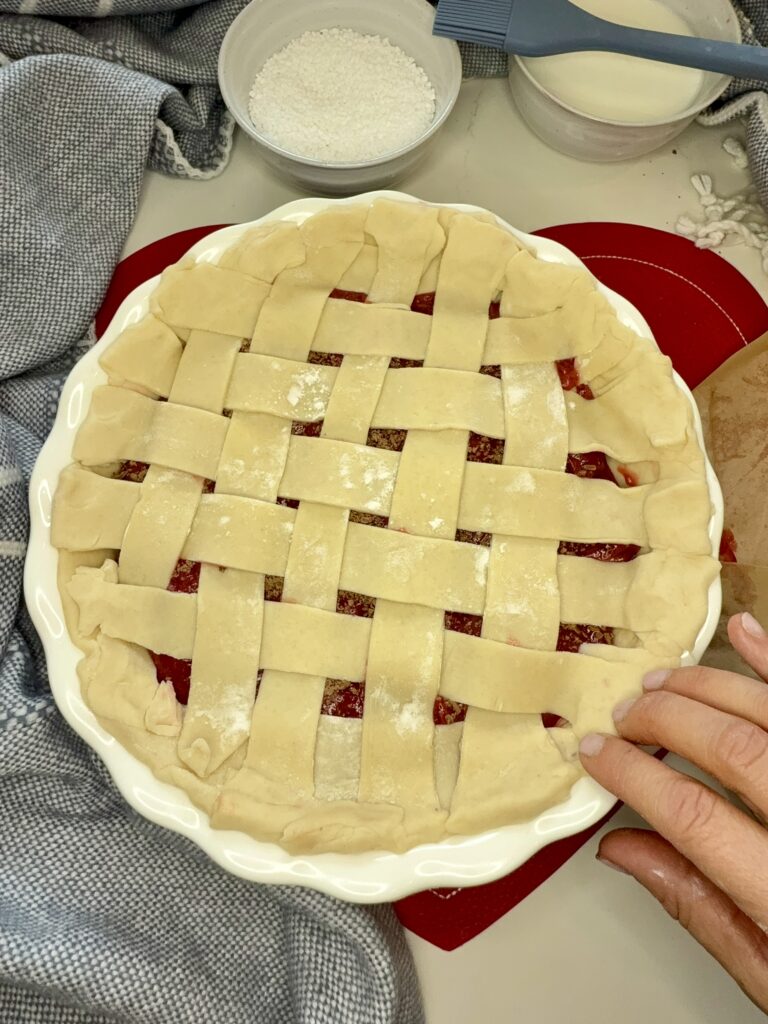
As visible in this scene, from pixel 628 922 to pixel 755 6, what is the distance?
47.8 inches

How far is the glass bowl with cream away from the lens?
1.11 metres

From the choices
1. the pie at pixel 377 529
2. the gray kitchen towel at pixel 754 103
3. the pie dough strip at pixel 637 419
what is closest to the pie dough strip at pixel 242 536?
the pie at pixel 377 529

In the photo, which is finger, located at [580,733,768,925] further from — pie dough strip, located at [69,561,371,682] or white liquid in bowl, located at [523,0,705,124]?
white liquid in bowl, located at [523,0,705,124]

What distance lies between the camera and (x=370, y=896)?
2.76ft

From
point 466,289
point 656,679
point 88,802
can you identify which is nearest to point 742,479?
point 656,679

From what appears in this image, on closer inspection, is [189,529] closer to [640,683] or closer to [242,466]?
[242,466]

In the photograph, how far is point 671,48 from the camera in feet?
3.29

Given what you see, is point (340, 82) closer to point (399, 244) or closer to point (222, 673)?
Answer: point (399, 244)

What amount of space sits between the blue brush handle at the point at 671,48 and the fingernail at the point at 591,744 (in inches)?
31.2

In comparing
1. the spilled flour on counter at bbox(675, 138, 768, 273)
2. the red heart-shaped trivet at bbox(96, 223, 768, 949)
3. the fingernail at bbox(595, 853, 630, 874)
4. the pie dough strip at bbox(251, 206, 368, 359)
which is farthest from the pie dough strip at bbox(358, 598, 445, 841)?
the spilled flour on counter at bbox(675, 138, 768, 273)

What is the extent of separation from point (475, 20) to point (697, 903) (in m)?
1.05

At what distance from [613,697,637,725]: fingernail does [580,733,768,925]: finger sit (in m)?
0.03

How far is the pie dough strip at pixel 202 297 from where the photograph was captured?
3.19 feet

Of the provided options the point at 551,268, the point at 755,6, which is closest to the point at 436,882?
the point at 551,268
